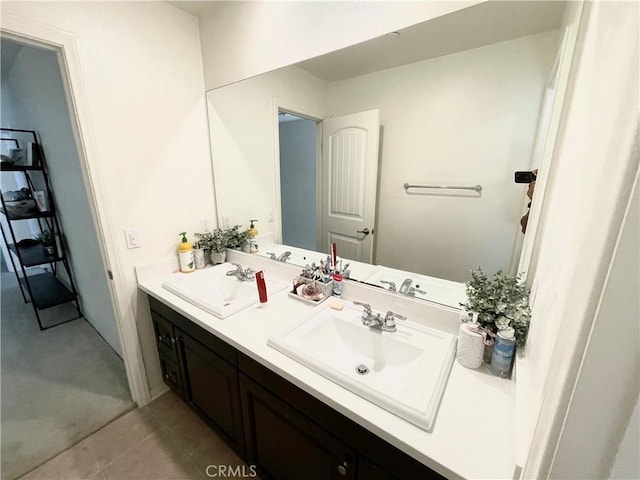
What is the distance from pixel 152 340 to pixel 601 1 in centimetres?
231

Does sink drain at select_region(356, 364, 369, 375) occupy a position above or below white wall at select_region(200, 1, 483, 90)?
below

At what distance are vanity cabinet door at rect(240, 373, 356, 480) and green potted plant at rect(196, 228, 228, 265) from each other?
942 millimetres

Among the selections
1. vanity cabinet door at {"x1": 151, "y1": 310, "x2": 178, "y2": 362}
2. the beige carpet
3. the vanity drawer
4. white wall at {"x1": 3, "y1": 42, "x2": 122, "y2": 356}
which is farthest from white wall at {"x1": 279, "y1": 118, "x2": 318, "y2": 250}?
the beige carpet

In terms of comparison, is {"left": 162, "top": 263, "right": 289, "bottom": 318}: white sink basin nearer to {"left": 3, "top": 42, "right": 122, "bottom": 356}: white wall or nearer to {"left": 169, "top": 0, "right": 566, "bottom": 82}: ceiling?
{"left": 3, "top": 42, "right": 122, "bottom": 356}: white wall

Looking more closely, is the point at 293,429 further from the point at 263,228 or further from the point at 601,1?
the point at 601,1

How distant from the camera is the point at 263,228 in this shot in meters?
1.81

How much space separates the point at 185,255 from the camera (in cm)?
168

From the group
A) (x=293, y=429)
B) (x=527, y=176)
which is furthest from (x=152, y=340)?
(x=527, y=176)

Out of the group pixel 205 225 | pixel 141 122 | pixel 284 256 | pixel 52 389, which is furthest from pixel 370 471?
pixel 52 389

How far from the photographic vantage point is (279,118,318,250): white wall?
152cm

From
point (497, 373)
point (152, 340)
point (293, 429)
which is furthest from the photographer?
point (152, 340)

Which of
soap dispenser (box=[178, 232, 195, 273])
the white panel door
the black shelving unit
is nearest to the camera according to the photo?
the white panel door

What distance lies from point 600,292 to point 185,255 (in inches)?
71.3

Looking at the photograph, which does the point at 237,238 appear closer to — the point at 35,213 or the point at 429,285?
the point at 429,285
